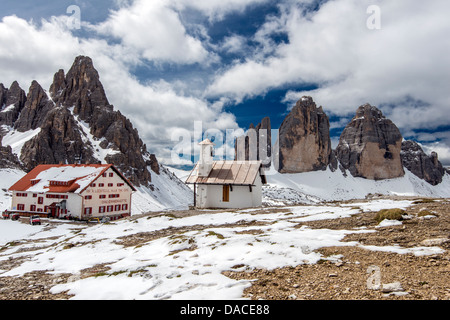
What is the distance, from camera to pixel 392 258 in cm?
823

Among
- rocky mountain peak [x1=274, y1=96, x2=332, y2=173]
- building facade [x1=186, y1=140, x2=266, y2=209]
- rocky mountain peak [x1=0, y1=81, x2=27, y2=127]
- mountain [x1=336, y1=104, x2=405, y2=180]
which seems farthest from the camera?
mountain [x1=336, y1=104, x2=405, y2=180]

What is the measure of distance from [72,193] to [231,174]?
27.7 m

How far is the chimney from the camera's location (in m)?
34.7

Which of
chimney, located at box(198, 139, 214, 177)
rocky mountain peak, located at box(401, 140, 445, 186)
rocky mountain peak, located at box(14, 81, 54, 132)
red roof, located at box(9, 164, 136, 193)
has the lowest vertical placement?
red roof, located at box(9, 164, 136, 193)

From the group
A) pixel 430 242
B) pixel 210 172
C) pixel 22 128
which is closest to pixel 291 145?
pixel 210 172

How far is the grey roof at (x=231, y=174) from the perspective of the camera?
33281 mm

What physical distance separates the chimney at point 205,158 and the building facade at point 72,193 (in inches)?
870

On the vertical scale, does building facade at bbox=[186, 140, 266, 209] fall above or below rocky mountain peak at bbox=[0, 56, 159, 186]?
below

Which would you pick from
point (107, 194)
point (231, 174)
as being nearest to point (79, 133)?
point (107, 194)

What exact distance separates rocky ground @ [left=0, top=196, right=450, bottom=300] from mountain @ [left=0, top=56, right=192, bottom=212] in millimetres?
82852

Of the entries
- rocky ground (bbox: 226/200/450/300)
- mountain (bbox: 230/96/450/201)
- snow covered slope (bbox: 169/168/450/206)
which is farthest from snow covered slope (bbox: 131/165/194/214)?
rocky ground (bbox: 226/200/450/300)

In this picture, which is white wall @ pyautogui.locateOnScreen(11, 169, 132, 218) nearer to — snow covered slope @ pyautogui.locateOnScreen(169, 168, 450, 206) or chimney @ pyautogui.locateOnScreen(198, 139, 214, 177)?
chimney @ pyautogui.locateOnScreen(198, 139, 214, 177)

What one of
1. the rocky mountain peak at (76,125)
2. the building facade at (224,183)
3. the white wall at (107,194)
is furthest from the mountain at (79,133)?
the building facade at (224,183)
